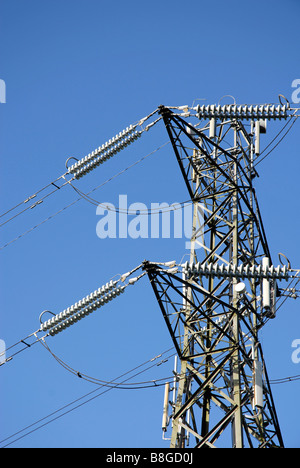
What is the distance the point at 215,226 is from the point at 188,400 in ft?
19.1

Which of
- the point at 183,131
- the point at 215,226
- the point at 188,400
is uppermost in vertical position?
the point at 183,131

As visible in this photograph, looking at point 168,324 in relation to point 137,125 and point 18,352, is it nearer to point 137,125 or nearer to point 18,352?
point 18,352

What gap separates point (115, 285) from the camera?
2553 centimetres

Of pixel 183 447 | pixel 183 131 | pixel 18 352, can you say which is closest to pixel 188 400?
pixel 183 447

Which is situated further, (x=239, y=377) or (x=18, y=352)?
(x=18, y=352)

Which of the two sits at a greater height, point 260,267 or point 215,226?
point 215,226

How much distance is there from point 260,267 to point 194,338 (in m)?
2.68

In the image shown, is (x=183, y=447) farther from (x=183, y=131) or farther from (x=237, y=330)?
(x=183, y=131)
